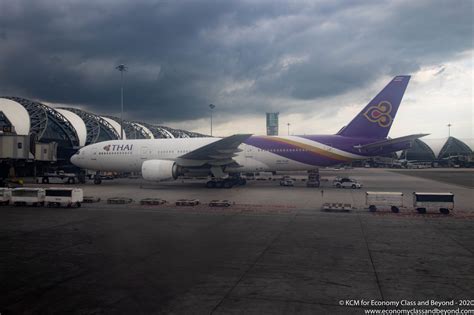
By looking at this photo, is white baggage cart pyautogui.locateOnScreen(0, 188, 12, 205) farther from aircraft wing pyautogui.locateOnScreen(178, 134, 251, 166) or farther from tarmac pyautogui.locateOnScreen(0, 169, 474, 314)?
aircraft wing pyautogui.locateOnScreen(178, 134, 251, 166)

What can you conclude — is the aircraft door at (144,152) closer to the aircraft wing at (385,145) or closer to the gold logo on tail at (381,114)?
the aircraft wing at (385,145)

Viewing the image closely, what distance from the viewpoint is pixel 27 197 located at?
19094 mm

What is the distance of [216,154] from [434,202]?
16.6m

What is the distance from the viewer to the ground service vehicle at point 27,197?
1898 centimetres

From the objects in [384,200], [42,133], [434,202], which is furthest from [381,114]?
[42,133]

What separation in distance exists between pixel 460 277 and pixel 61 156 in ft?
201

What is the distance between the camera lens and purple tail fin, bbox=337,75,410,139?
1105 inches

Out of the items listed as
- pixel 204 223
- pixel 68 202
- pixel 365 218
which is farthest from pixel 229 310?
pixel 68 202

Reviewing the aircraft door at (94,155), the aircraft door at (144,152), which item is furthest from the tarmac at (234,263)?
the aircraft door at (94,155)

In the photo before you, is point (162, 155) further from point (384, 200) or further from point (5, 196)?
point (384, 200)

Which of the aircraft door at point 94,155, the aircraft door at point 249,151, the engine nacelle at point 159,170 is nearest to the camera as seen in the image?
the engine nacelle at point 159,170

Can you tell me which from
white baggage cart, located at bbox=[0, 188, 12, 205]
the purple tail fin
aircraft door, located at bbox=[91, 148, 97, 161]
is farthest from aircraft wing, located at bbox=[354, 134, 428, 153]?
white baggage cart, located at bbox=[0, 188, 12, 205]

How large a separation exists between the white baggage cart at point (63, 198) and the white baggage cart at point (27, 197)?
0.43 m

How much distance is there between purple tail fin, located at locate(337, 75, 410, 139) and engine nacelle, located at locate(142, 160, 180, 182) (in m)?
15.1
